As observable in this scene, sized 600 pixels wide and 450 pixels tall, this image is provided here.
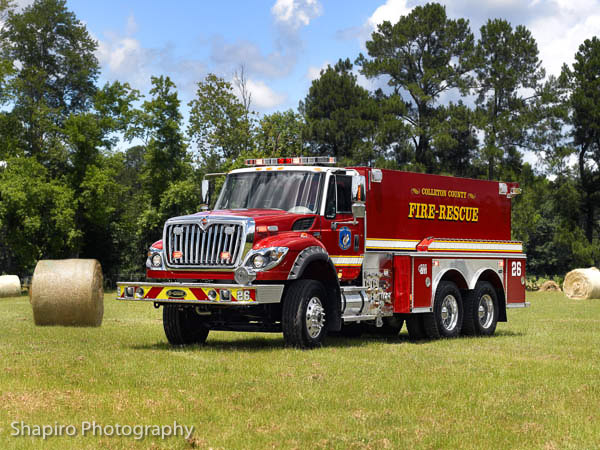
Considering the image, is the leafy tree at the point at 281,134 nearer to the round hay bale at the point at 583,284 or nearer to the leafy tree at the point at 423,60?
the leafy tree at the point at 423,60

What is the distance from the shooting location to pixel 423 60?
59875 millimetres

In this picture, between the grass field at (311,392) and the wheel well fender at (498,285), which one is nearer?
the grass field at (311,392)

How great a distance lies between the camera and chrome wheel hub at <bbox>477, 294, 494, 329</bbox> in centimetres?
1862

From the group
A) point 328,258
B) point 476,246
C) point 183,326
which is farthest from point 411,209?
point 183,326

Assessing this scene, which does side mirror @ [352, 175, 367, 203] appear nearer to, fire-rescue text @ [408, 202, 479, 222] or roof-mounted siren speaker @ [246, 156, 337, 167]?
roof-mounted siren speaker @ [246, 156, 337, 167]

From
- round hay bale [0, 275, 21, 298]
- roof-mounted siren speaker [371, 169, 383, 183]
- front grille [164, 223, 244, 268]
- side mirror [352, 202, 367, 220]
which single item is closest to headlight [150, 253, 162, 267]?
front grille [164, 223, 244, 268]

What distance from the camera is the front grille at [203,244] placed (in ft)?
45.4

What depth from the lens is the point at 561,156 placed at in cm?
5616

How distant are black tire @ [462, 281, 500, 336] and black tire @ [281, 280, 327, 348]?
4.74 meters

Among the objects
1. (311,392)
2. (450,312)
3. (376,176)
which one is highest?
(376,176)

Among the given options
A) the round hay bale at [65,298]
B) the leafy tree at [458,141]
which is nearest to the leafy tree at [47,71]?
the leafy tree at [458,141]

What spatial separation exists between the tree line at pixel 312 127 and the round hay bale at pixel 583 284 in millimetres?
16859

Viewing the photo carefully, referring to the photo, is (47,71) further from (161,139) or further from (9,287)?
(9,287)

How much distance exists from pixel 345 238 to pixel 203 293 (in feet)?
10.1
